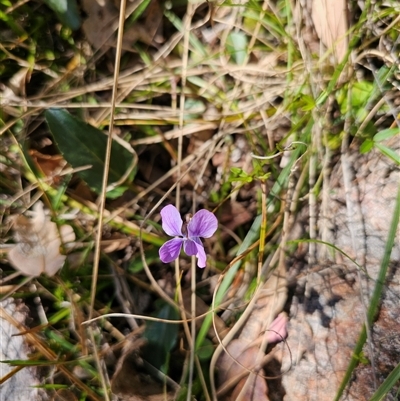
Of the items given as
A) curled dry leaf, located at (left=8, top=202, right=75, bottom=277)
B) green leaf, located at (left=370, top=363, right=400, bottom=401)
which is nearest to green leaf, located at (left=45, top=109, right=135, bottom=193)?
curled dry leaf, located at (left=8, top=202, right=75, bottom=277)

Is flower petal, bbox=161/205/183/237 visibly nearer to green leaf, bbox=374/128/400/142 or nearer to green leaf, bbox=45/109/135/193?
green leaf, bbox=45/109/135/193

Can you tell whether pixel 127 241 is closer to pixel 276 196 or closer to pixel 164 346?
pixel 164 346

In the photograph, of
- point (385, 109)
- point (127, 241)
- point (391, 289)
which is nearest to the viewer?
point (391, 289)

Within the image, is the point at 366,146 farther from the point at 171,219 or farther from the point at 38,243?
the point at 38,243

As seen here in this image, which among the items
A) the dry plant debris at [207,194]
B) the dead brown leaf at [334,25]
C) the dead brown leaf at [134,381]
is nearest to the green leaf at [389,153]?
the dry plant debris at [207,194]

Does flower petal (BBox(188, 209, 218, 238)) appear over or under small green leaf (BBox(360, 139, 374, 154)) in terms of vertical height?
over

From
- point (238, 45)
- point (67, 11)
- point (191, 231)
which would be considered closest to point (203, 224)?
point (191, 231)

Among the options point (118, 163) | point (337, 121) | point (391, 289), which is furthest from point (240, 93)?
point (391, 289)
